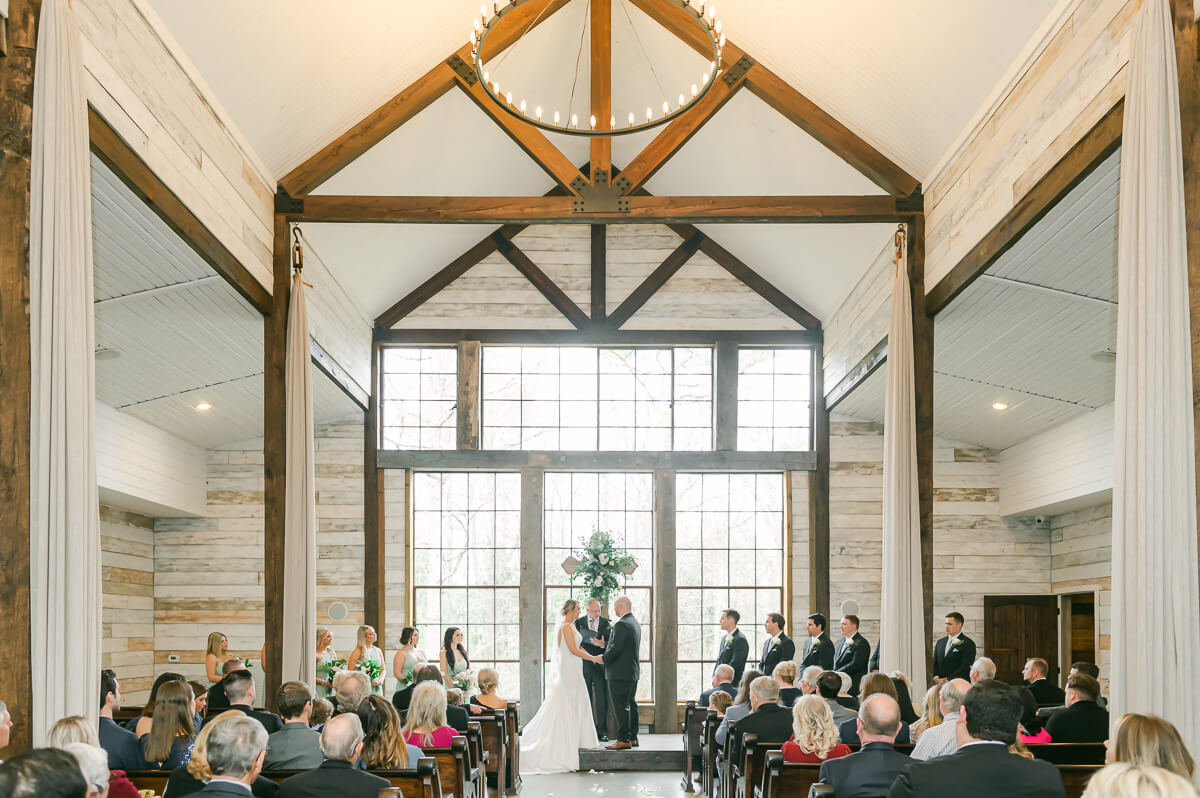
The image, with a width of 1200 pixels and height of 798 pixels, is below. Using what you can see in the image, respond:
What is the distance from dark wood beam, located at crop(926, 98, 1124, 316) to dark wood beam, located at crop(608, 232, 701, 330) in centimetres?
523

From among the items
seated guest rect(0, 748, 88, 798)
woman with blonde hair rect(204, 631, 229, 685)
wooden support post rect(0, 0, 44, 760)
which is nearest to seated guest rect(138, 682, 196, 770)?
wooden support post rect(0, 0, 44, 760)

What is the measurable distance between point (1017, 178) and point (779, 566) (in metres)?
7.44

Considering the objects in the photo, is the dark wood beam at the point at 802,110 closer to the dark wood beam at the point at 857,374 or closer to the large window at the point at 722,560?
the dark wood beam at the point at 857,374

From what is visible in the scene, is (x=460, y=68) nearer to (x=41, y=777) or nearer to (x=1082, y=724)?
(x=1082, y=724)

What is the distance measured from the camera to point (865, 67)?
339 inches

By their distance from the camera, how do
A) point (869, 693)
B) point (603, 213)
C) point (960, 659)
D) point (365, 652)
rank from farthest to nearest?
1. point (365, 652)
2. point (960, 659)
3. point (603, 213)
4. point (869, 693)

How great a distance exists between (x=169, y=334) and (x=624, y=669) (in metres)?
5.23

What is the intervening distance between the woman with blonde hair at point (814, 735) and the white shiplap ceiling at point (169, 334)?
4667mm

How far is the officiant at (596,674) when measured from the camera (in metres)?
12.0

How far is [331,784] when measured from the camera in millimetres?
4547

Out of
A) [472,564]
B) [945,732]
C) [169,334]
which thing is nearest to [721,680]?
[472,564]

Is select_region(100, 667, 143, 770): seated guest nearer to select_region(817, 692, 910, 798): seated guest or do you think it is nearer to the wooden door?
select_region(817, 692, 910, 798): seated guest

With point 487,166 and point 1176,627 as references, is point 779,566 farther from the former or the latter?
point 1176,627

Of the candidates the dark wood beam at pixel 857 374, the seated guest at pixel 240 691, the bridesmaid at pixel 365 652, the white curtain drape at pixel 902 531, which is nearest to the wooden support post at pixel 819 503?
the dark wood beam at pixel 857 374
